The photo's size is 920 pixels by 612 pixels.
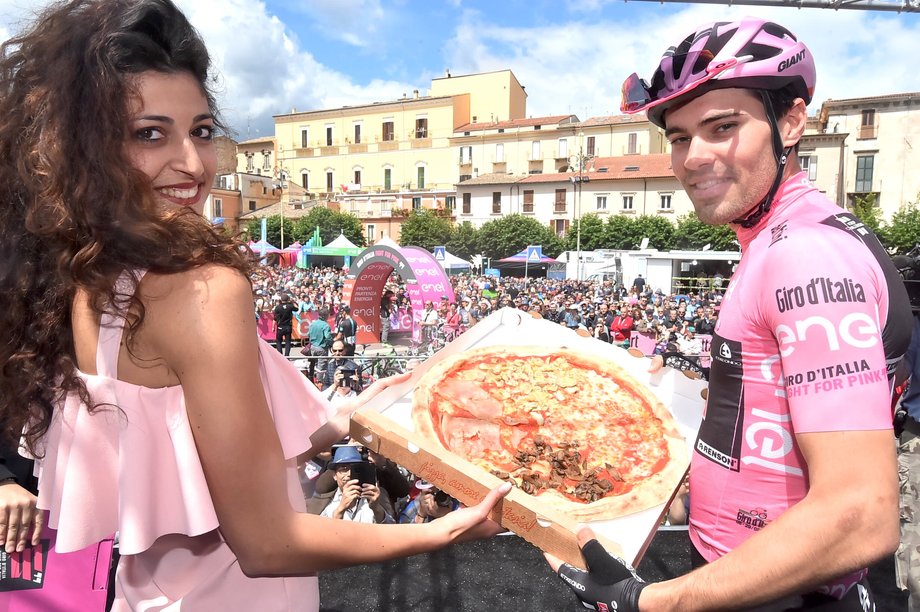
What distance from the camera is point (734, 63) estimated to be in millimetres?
1799

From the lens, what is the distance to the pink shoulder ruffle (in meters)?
1.32

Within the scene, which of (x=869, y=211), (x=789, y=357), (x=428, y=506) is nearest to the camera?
(x=789, y=357)

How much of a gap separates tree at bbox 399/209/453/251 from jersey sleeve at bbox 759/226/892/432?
61813mm

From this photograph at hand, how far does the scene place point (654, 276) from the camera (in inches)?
1449

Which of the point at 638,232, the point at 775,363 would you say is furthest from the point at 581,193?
the point at 775,363

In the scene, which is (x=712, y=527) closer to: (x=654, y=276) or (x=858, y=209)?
(x=654, y=276)

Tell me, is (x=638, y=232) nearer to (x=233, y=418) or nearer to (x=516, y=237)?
(x=516, y=237)

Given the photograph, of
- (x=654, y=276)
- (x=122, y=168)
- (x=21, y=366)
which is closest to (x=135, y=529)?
(x=21, y=366)

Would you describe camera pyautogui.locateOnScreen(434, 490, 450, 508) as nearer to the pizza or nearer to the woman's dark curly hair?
the pizza

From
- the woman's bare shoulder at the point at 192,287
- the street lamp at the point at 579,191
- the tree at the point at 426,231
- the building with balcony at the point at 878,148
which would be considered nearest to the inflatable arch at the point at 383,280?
the woman's bare shoulder at the point at 192,287

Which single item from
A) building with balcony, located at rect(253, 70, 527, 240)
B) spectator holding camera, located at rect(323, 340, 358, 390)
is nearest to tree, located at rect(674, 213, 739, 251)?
building with balcony, located at rect(253, 70, 527, 240)

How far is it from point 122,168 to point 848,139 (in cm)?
6374

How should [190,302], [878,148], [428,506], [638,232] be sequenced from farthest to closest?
1. [638,232]
2. [878,148]
3. [428,506]
4. [190,302]

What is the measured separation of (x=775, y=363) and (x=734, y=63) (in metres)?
0.92
